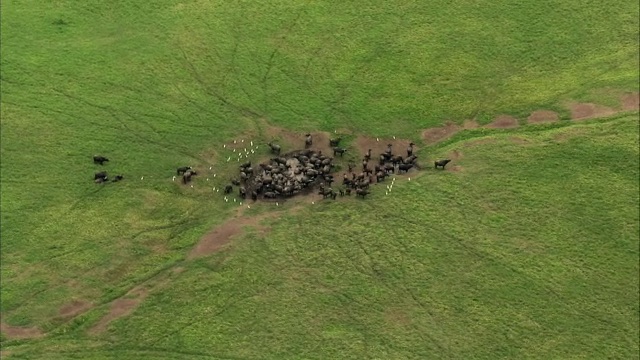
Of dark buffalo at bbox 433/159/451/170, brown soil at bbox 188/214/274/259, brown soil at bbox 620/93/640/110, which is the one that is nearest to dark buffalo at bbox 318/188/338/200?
brown soil at bbox 188/214/274/259

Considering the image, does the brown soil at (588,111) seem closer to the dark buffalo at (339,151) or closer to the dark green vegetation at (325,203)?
the dark green vegetation at (325,203)

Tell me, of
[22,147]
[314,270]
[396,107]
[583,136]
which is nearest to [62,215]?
[22,147]

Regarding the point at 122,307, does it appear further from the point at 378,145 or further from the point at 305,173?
the point at 378,145

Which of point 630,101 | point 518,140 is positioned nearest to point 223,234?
point 518,140

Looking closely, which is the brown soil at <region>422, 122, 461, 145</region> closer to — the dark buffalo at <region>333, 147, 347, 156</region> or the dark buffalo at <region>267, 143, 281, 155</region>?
the dark buffalo at <region>333, 147, 347, 156</region>

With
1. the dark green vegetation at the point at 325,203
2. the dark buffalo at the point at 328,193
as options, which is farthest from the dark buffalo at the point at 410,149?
the dark buffalo at the point at 328,193

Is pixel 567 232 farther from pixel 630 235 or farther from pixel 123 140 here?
pixel 123 140
